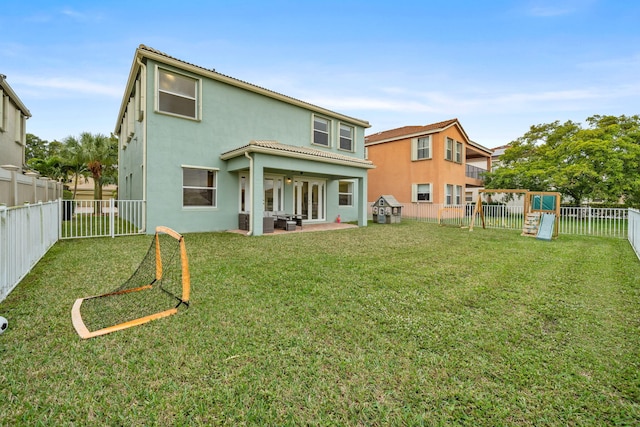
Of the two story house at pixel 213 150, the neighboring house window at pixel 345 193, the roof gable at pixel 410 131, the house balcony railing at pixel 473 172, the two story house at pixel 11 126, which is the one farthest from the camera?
the house balcony railing at pixel 473 172

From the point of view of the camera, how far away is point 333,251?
24.0 feet

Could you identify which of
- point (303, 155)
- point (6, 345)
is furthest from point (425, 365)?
point (303, 155)

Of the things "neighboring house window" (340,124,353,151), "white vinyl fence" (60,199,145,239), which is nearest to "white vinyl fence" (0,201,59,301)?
"white vinyl fence" (60,199,145,239)

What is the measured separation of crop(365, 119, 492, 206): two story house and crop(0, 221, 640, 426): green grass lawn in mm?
14366

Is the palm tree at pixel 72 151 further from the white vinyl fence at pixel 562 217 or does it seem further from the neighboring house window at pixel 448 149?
the neighboring house window at pixel 448 149

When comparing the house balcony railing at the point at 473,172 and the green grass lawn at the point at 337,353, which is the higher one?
the house balcony railing at the point at 473,172

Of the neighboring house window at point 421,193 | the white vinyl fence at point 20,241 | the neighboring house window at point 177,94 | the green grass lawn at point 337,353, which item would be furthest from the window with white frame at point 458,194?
the white vinyl fence at point 20,241

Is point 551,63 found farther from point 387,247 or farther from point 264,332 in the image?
point 264,332

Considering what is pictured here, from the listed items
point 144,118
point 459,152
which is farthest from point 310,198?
point 459,152

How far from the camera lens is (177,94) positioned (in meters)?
10.2

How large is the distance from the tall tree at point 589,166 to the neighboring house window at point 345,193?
12.8 metres

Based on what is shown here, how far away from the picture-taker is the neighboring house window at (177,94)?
9.88 metres

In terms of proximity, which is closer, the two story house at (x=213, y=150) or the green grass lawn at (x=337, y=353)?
the green grass lawn at (x=337, y=353)

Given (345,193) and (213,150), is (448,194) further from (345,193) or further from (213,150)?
(213,150)
